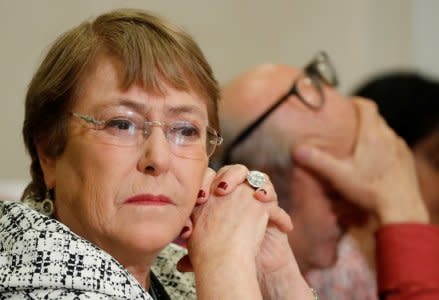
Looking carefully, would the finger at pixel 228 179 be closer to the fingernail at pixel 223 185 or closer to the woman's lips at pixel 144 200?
the fingernail at pixel 223 185

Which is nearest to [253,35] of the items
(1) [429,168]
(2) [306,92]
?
(1) [429,168]

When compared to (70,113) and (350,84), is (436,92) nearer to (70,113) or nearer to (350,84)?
(350,84)

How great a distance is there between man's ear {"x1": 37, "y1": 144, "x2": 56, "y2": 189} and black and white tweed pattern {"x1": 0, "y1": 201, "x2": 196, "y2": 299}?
164 mm

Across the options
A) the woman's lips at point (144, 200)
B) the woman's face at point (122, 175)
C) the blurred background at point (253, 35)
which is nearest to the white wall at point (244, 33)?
the blurred background at point (253, 35)

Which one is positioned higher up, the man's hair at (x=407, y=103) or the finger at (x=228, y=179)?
the finger at (x=228, y=179)

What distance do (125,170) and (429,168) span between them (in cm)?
161

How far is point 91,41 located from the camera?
1354 millimetres

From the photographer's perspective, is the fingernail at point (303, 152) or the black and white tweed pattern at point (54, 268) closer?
the black and white tweed pattern at point (54, 268)

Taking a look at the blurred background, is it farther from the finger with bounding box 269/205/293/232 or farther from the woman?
the finger with bounding box 269/205/293/232

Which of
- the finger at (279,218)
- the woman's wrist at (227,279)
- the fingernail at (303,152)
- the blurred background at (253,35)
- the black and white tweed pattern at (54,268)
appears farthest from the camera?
the blurred background at (253,35)

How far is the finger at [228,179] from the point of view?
57.7 inches

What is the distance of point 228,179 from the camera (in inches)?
58.0

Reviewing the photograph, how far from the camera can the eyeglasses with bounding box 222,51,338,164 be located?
6.66ft

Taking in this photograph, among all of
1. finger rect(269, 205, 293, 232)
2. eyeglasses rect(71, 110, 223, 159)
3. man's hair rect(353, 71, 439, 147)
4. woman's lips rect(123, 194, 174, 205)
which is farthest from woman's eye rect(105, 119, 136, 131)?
man's hair rect(353, 71, 439, 147)
